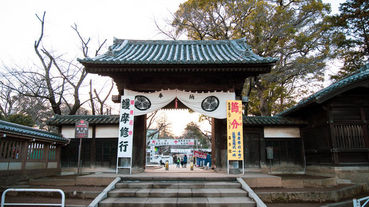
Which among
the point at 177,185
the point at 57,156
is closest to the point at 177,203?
the point at 177,185

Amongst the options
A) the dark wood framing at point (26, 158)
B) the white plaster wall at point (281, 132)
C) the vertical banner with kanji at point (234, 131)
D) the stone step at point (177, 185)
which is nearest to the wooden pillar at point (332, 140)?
the white plaster wall at point (281, 132)

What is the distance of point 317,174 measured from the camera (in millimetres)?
11141

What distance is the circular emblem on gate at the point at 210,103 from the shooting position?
31.3 feet

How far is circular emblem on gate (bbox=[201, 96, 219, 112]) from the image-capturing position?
9.53 m

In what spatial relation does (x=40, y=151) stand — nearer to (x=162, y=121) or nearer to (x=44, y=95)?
(x=44, y=95)

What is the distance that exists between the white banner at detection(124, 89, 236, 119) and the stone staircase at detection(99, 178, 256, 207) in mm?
2904

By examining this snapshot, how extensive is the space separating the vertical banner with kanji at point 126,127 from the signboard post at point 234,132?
3.90 metres

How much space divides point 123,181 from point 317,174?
9.26 meters

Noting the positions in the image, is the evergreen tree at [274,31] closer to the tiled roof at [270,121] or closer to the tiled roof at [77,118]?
the tiled roof at [270,121]

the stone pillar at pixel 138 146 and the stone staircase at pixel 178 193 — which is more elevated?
the stone pillar at pixel 138 146

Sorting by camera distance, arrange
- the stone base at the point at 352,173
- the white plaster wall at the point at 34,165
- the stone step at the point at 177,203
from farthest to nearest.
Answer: the white plaster wall at the point at 34,165, the stone base at the point at 352,173, the stone step at the point at 177,203

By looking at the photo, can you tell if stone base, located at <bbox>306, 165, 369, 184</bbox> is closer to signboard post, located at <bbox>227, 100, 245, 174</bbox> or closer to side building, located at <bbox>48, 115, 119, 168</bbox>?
signboard post, located at <bbox>227, 100, 245, 174</bbox>

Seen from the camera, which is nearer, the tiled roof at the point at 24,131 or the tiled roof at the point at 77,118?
the tiled roof at the point at 24,131

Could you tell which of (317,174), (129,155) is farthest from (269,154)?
(129,155)
